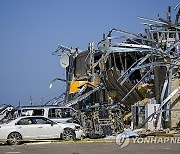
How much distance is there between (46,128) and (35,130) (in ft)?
1.81

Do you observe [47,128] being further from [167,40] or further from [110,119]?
[167,40]

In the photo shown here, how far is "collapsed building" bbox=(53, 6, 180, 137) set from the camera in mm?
22891

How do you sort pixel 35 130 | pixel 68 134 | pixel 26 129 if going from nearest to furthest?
pixel 26 129 < pixel 35 130 < pixel 68 134

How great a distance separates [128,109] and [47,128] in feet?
31.4

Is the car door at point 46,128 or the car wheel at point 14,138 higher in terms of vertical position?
the car door at point 46,128

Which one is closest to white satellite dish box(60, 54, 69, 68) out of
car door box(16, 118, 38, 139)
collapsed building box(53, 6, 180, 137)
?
collapsed building box(53, 6, 180, 137)

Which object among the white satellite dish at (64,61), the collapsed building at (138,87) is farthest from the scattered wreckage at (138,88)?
the white satellite dish at (64,61)

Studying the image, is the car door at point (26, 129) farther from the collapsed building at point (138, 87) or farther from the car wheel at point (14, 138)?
the collapsed building at point (138, 87)

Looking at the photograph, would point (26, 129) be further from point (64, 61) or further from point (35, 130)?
point (64, 61)

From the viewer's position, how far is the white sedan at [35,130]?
786 inches

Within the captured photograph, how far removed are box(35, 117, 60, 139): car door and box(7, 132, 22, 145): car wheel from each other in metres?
1.00

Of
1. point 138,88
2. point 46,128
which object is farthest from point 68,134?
point 138,88

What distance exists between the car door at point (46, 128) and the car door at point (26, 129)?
0.71 feet

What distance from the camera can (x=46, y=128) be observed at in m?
20.5
